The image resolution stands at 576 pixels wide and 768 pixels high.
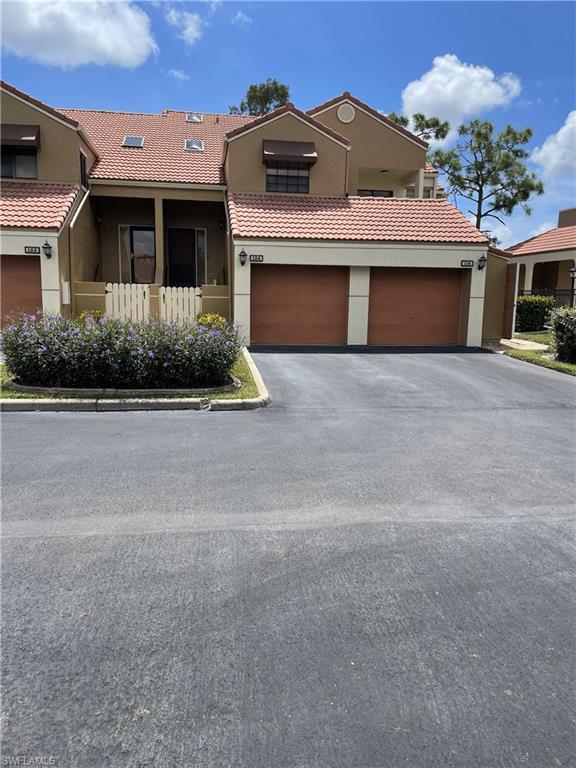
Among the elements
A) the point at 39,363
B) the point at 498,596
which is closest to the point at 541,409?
the point at 498,596

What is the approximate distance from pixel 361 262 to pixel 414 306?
224 cm

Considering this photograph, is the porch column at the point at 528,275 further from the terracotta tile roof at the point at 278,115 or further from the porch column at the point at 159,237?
the porch column at the point at 159,237

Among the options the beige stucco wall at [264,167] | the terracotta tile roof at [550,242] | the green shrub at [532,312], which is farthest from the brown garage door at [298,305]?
the terracotta tile roof at [550,242]

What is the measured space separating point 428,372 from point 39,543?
974 centimetres

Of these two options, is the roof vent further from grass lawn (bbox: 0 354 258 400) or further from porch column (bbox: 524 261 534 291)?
porch column (bbox: 524 261 534 291)

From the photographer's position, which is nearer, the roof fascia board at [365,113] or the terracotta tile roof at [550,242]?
the roof fascia board at [365,113]

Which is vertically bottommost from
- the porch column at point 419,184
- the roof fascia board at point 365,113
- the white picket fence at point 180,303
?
the white picket fence at point 180,303

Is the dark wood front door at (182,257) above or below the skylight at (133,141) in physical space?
below

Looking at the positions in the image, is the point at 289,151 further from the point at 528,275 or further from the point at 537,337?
the point at 528,275

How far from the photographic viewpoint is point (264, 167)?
18.0m

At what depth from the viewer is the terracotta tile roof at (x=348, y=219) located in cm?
1614

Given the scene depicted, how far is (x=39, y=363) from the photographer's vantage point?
9094mm

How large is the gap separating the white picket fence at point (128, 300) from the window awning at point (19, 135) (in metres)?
4.80

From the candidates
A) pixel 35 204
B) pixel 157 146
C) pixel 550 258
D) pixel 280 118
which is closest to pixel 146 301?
pixel 35 204
